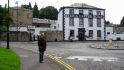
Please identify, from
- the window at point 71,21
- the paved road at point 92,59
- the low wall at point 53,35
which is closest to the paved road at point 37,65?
the paved road at point 92,59

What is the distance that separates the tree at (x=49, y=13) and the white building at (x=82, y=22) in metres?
45.2

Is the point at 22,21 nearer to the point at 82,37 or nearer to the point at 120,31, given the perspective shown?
the point at 82,37

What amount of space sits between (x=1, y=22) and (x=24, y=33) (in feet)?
213

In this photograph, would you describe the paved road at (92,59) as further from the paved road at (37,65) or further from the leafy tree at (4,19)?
the leafy tree at (4,19)

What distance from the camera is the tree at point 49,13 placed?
139 metres

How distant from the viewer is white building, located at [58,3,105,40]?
89438mm

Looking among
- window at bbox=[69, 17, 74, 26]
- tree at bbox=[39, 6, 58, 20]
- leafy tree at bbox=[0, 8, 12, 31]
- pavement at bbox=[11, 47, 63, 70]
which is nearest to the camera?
leafy tree at bbox=[0, 8, 12, 31]

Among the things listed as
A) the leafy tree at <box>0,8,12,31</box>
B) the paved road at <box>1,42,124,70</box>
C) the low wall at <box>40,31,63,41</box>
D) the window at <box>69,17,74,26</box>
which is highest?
the window at <box>69,17,74,26</box>

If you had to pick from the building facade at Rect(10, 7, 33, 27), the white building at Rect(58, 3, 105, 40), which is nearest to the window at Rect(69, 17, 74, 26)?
the white building at Rect(58, 3, 105, 40)

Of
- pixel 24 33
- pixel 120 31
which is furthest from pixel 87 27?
pixel 24 33

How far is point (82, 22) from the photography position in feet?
300

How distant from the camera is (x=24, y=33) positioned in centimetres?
7419

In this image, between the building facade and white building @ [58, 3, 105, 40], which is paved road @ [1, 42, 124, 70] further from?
the building facade

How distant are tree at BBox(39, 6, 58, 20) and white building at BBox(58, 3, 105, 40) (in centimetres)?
4520
